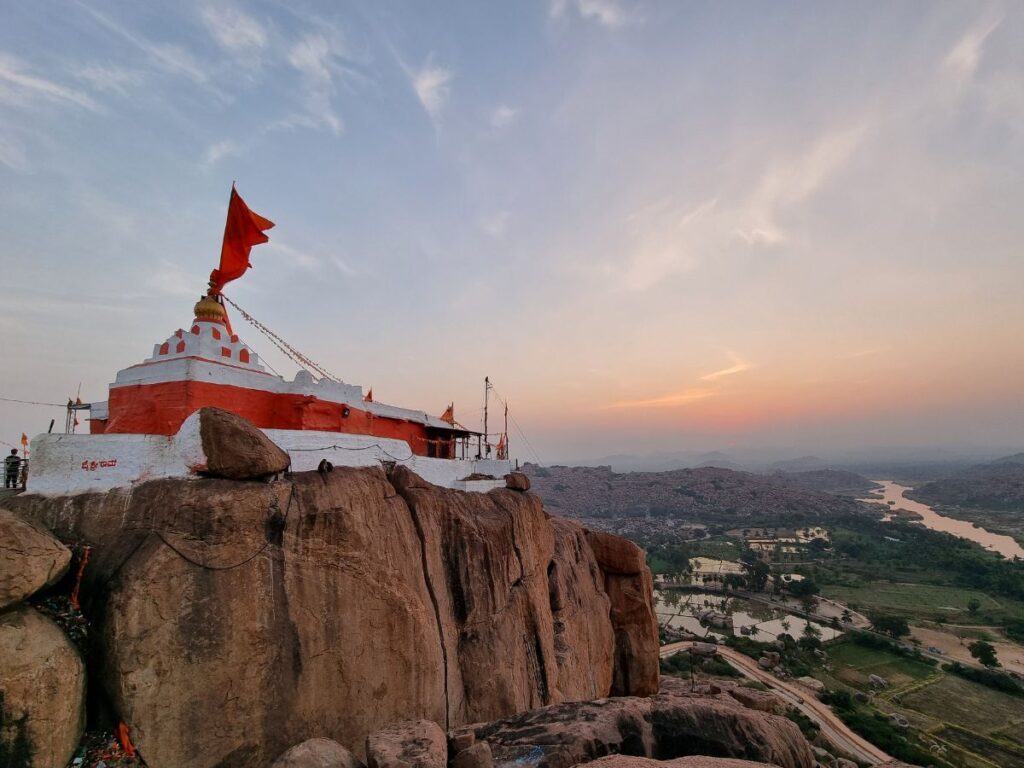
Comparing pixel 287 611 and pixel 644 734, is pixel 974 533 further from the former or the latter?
pixel 287 611

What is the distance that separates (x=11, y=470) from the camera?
12133 mm

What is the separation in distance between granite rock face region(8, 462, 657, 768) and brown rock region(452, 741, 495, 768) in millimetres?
2449

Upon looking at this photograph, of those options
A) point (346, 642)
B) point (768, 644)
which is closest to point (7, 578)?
point (346, 642)

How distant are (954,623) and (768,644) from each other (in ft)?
110

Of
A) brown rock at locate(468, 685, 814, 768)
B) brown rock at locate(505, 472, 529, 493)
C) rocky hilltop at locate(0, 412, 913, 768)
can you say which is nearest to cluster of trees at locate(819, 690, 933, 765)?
brown rock at locate(468, 685, 814, 768)

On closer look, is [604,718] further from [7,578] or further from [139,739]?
[7,578]

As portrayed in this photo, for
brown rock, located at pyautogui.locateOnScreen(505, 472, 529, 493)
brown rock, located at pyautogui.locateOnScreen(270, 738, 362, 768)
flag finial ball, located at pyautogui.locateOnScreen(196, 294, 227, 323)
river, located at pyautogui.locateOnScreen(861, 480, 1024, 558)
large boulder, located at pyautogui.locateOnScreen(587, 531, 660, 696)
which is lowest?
river, located at pyautogui.locateOnScreen(861, 480, 1024, 558)

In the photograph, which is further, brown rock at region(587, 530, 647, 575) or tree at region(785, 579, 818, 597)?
tree at region(785, 579, 818, 597)

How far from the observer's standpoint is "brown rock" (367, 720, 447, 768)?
338 inches

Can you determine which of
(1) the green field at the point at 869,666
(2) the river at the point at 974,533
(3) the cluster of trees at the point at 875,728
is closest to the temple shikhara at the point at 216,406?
(3) the cluster of trees at the point at 875,728

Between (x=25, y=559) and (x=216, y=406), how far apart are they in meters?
5.39

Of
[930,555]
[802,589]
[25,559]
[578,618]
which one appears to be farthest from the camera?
[930,555]

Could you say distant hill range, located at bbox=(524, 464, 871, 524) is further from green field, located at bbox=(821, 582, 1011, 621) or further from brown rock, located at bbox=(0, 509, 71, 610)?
brown rock, located at bbox=(0, 509, 71, 610)

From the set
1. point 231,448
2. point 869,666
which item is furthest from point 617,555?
point 869,666
